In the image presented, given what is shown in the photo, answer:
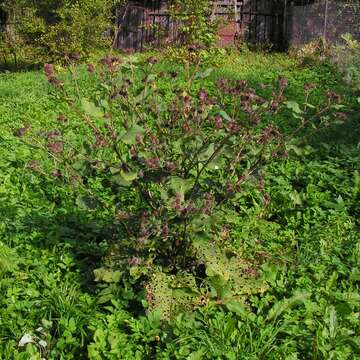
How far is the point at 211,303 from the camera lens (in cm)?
336

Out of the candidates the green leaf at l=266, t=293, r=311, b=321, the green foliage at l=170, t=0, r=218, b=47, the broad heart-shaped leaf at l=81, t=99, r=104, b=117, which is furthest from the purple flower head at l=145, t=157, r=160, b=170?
the green foliage at l=170, t=0, r=218, b=47

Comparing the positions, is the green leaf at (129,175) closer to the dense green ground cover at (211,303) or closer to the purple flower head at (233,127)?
the purple flower head at (233,127)

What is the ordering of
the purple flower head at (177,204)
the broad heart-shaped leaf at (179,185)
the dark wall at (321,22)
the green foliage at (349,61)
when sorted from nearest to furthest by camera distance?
the purple flower head at (177,204), the broad heart-shaped leaf at (179,185), the green foliage at (349,61), the dark wall at (321,22)

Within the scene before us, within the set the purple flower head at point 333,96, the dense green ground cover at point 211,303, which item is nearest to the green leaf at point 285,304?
the dense green ground cover at point 211,303

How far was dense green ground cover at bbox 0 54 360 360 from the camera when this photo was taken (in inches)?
121

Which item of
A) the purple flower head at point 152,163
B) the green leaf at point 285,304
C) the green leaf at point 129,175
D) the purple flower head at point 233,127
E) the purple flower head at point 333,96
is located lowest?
the green leaf at point 285,304

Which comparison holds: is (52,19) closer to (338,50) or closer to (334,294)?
(338,50)

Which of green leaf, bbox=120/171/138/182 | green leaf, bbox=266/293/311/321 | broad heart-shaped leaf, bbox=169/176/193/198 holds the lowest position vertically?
green leaf, bbox=266/293/311/321

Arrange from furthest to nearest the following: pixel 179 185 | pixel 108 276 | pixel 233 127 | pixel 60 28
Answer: pixel 60 28 → pixel 108 276 → pixel 179 185 → pixel 233 127

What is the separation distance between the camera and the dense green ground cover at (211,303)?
3068mm

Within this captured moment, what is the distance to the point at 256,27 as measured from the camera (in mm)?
18344

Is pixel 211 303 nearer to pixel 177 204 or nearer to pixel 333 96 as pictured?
pixel 177 204

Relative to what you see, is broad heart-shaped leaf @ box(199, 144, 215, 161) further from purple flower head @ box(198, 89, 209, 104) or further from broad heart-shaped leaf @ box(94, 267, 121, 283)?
broad heart-shaped leaf @ box(94, 267, 121, 283)

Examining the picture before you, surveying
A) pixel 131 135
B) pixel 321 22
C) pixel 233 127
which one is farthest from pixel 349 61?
pixel 131 135
